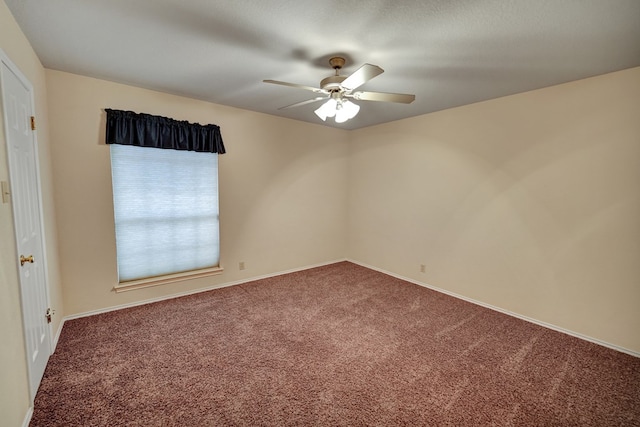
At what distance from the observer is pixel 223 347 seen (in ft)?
7.97

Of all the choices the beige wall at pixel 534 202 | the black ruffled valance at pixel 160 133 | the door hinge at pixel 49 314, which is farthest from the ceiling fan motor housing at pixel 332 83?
the door hinge at pixel 49 314

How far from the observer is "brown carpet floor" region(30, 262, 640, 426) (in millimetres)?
1735

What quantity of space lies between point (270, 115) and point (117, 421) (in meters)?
Answer: 3.64

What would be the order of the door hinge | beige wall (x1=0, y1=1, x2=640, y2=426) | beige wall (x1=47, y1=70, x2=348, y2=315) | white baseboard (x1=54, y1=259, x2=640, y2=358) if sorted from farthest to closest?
beige wall (x1=47, y1=70, x2=348, y2=315) → white baseboard (x1=54, y1=259, x2=640, y2=358) → beige wall (x1=0, y1=1, x2=640, y2=426) → the door hinge

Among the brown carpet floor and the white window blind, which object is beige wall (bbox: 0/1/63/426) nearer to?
the brown carpet floor

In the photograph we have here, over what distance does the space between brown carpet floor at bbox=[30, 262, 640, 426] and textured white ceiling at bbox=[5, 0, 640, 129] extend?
2475 millimetres

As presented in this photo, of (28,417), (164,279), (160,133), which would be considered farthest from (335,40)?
(164,279)

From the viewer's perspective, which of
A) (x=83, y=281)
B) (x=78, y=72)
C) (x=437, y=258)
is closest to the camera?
(x=78, y=72)

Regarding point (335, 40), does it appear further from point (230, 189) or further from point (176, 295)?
point (176, 295)

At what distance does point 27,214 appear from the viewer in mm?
1884

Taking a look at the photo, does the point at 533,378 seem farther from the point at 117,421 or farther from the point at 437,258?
the point at 117,421

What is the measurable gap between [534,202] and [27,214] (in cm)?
442

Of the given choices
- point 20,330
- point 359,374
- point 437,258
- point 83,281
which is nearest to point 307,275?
point 437,258

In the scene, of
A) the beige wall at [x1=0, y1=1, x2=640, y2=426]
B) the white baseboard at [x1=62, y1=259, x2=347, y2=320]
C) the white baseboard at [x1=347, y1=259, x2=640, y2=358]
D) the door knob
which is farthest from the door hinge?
the white baseboard at [x1=347, y1=259, x2=640, y2=358]
